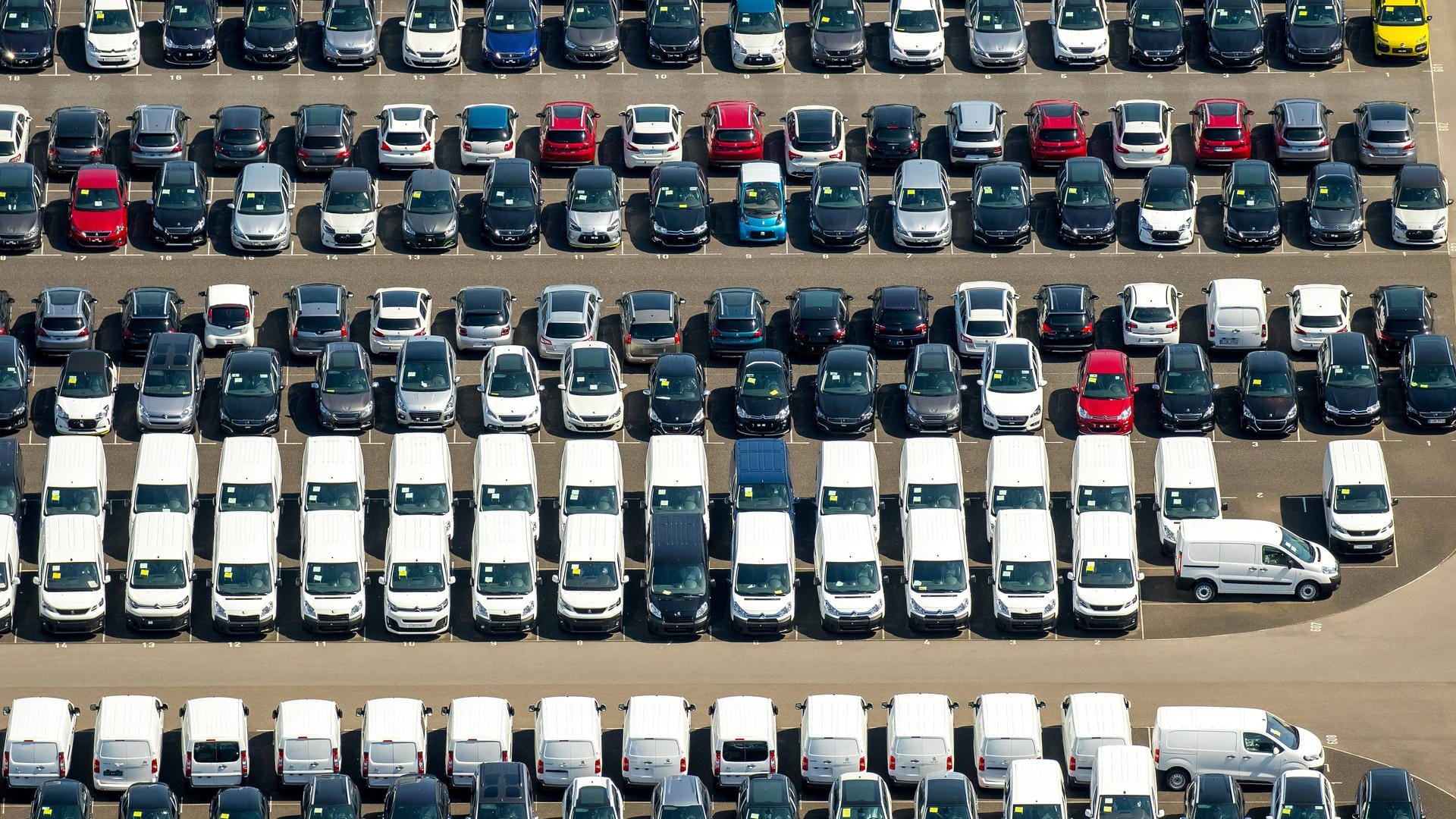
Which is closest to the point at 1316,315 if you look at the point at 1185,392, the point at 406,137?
the point at 1185,392

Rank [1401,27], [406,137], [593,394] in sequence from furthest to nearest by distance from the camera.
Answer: [1401,27] < [406,137] < [593,394]

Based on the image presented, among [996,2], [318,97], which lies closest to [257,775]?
[318,97]

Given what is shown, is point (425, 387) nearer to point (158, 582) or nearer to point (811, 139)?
point (158, 582)

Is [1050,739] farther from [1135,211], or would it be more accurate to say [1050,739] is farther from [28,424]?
[28,424]

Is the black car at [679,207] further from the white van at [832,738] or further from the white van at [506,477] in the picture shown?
the white van at [832,738]

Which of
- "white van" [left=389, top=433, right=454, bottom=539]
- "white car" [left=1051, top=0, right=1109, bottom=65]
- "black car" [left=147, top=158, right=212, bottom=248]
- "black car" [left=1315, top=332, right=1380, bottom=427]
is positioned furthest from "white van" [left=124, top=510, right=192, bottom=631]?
"white car" [left=1051, top=0, right=1109, bottom=65]

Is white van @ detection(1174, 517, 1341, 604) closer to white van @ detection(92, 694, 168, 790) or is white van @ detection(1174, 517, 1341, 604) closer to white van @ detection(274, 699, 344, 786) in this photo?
white van @ detection(274, 699, 344, 786)
